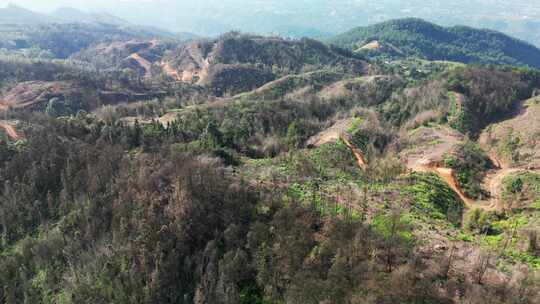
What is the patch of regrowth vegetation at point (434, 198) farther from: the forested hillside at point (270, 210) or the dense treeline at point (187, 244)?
the dense treeline at point (187, 244)

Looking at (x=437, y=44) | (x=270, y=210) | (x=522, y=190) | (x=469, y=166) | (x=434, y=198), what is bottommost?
(x=522, y=190)

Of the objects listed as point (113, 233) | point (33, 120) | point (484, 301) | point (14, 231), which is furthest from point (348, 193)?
point (33, 120)

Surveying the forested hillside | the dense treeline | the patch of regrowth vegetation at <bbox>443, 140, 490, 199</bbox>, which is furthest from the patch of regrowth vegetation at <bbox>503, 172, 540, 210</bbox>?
the dense treeline

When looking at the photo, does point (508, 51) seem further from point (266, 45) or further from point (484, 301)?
point (484, 301)

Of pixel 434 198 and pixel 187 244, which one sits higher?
pixel 434 198

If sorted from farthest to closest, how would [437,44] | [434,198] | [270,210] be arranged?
[437,44] < [434,198] < [270,210]

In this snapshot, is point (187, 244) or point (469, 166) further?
point (469, 166)

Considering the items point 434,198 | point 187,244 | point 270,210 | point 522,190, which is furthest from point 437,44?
point 187,244

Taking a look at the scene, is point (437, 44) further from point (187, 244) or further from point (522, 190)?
point (187, 244)
